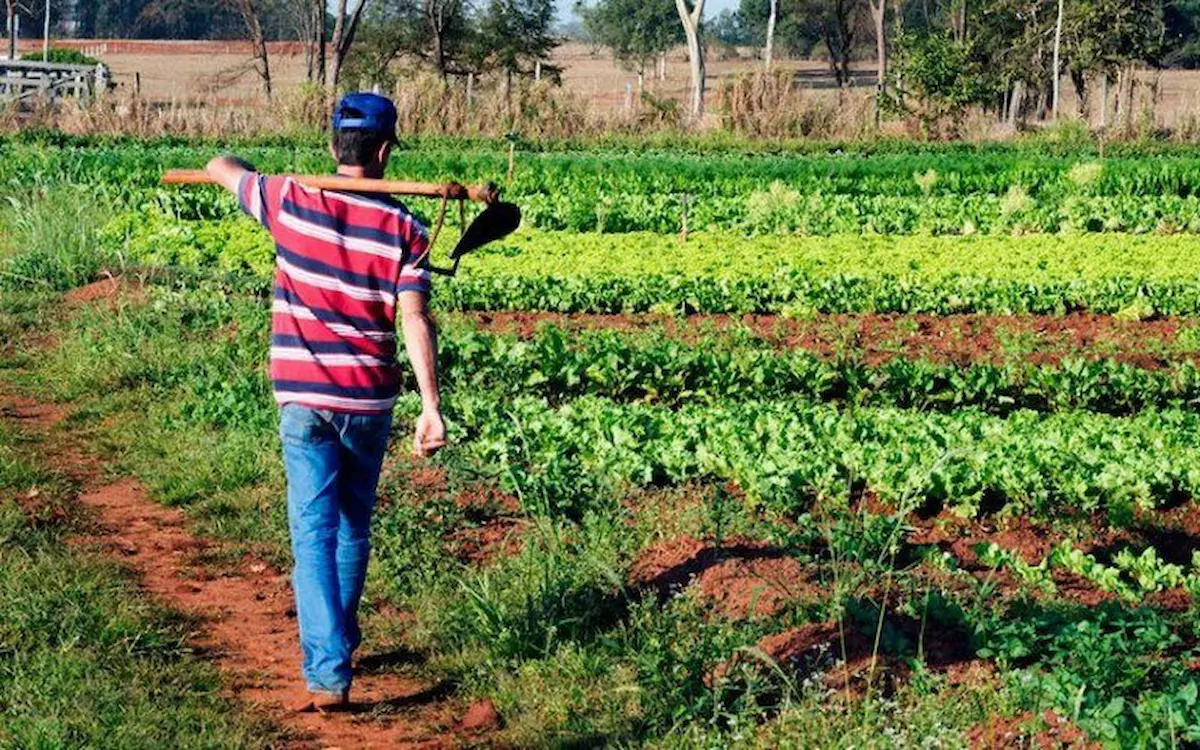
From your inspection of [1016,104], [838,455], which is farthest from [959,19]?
[838,455]

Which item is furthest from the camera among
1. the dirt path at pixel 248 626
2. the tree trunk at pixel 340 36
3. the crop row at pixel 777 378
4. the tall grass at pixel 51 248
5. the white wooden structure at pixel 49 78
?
the tree trunk at pixel 340 36

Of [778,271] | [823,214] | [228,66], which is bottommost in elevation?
[778,271]

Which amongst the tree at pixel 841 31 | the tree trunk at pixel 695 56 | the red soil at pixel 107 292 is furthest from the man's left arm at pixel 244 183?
the tree at pixel 841 31

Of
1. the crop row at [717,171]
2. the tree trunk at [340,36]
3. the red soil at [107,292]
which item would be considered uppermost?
the tree trunk at [340,36]

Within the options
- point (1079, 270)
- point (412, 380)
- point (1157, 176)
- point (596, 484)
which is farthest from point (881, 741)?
point (1157, 176)

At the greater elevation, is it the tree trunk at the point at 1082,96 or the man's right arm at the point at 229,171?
the tree trunk at the point at 1082,96

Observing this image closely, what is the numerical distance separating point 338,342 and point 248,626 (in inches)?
68.5

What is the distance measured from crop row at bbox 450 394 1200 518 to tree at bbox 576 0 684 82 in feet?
225

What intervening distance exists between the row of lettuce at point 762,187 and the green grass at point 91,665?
39.7 feet

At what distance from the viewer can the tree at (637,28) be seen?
7919cm

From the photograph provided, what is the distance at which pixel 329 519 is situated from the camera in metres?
6.16

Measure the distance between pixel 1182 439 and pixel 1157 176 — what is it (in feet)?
61.9

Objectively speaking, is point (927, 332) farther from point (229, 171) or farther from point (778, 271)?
point (229, 171)

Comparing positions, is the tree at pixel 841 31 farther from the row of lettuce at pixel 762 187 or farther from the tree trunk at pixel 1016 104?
the row of lettuce at pixel 762 187
